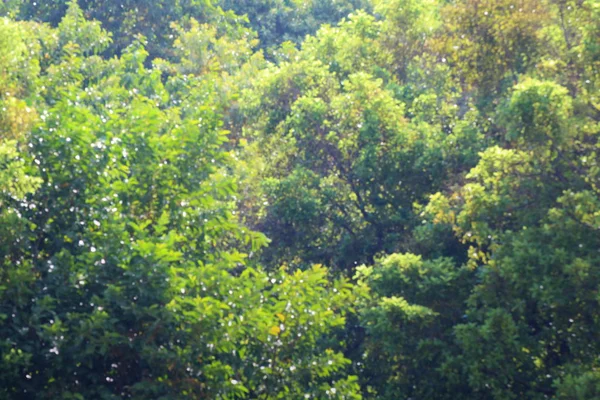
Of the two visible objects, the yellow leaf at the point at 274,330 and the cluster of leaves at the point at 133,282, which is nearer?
the cluster of leaves at the point at 133,282

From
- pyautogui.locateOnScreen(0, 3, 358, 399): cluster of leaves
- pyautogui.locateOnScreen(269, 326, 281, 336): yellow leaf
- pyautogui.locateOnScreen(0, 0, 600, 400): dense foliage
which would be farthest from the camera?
pyautogui.locateOnScreen(269, 326, 281, 336): yellow leaf

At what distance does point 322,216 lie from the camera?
1169 cm

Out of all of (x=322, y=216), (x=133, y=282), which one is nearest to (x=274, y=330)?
(x=133, y=282)

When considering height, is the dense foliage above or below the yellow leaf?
above

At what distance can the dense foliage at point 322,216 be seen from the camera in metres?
6.82

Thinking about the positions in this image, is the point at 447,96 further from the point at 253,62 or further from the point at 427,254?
the point at 253,62

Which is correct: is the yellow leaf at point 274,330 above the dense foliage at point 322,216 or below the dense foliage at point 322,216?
below

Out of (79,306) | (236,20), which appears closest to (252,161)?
(79,306)

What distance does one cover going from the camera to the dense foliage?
22.4 feet

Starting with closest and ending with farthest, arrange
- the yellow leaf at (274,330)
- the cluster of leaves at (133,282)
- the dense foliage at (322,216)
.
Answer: the cluster of leaves at (133,282) → the dense foliage at (322,216) → the yellow leaf at (274,330)

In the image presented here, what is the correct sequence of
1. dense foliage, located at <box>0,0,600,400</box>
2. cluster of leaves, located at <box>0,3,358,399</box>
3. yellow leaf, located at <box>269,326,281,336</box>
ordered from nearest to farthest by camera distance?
cluster of leaves, located at <box>0,3,358,399</box>, dense foliage, located at <box>0,0,600,400</box>, yellow leaf, located at <box>269,326,281,336</box>

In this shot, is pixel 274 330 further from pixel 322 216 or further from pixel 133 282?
pixel 322 216

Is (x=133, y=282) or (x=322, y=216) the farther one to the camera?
(x=322, y=216)

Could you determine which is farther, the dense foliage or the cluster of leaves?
the dense foliage
